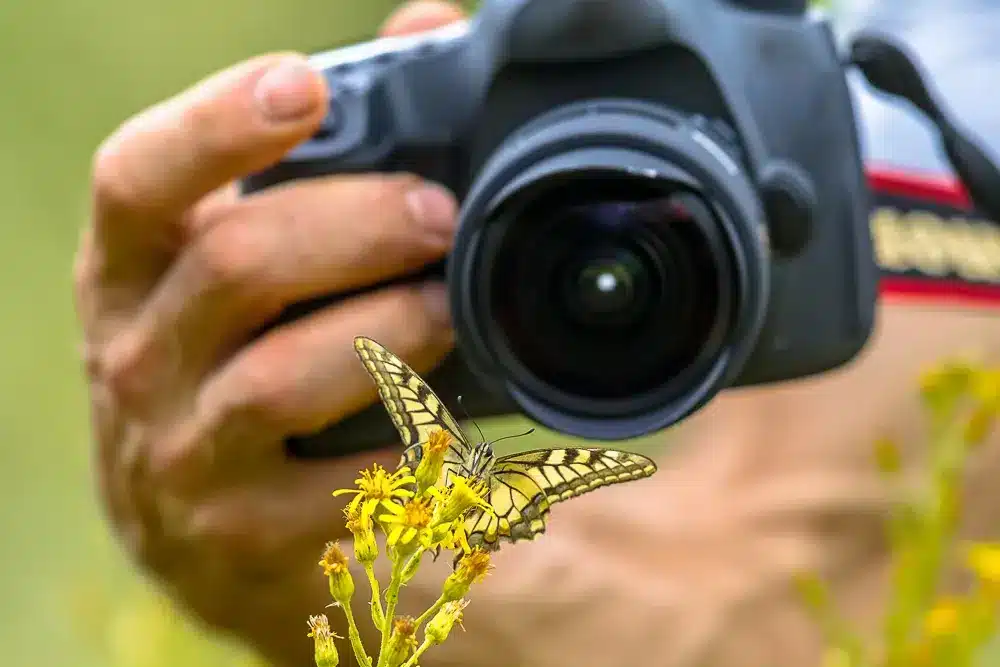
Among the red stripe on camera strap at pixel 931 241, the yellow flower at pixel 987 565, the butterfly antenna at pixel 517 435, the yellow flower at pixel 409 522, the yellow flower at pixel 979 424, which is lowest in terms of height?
the red stripe on camera strap at pixel 931 241

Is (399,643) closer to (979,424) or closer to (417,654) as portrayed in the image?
(417,654)

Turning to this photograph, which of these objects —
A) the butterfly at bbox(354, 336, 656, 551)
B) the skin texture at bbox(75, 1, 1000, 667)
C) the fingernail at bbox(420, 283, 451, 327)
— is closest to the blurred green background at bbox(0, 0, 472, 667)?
the skin texture at bbox(75, 1, 1000, 667)

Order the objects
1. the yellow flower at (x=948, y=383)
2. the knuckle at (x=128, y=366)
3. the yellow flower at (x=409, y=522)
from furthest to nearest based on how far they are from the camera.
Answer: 1. the knuckle at (x=128, y=366)
2. the yellow flower at (x=948, y=383)
3. the yellow flower at (x=409, y=522)

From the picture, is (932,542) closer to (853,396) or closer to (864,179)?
(864,179)

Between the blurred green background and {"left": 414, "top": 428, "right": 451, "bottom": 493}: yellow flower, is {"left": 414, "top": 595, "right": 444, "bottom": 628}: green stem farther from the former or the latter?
the blurred green background

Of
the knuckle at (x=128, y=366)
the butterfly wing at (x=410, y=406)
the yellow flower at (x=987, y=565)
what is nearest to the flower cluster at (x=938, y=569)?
the yellow flower at (x=987, y=565)

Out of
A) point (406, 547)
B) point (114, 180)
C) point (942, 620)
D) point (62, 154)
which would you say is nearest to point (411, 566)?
point (406, 547)

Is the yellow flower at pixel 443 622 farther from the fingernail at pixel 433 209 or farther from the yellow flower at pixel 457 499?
the fingernail at pixel 433 209

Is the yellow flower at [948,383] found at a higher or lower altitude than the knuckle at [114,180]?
lower
